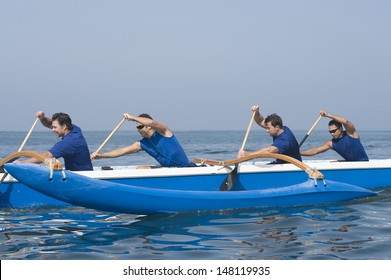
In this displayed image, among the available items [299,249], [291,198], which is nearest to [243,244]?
[299,249]

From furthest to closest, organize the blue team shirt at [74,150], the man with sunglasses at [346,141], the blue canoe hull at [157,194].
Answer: the man with sunglasses at [346,141]
the blue team shirt at [74,150]
the blue canoe hull at [157,194]

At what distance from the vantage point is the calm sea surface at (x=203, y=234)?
20.6 feet

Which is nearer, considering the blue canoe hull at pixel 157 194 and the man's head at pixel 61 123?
the blue canoe hull at pixel 157 194

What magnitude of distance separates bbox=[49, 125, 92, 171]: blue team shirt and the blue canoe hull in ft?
3.57

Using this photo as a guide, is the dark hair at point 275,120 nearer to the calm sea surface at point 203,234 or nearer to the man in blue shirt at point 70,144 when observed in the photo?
the calm sea surface at point 203,234

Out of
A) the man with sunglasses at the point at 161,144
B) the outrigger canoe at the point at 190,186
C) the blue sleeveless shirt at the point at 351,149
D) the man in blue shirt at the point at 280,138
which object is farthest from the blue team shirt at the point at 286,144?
the man with sunglasses at the point at 161,144

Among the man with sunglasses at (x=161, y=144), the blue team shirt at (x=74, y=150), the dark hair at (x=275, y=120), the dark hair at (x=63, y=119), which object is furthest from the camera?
the dark hair at (x=275, y=120)

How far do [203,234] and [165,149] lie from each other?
232cm

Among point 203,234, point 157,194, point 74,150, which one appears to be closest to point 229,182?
point 157,194

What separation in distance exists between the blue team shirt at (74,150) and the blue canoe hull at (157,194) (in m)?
1.09

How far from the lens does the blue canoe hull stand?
24.4 feet

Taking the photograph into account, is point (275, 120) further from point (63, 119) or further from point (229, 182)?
point (63, 119)

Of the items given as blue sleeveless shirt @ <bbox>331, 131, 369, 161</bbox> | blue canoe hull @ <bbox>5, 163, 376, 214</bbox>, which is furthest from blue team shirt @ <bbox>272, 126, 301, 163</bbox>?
blue sleeveless shirt @ <bbox>331, 131, 369, 161</bbox>
